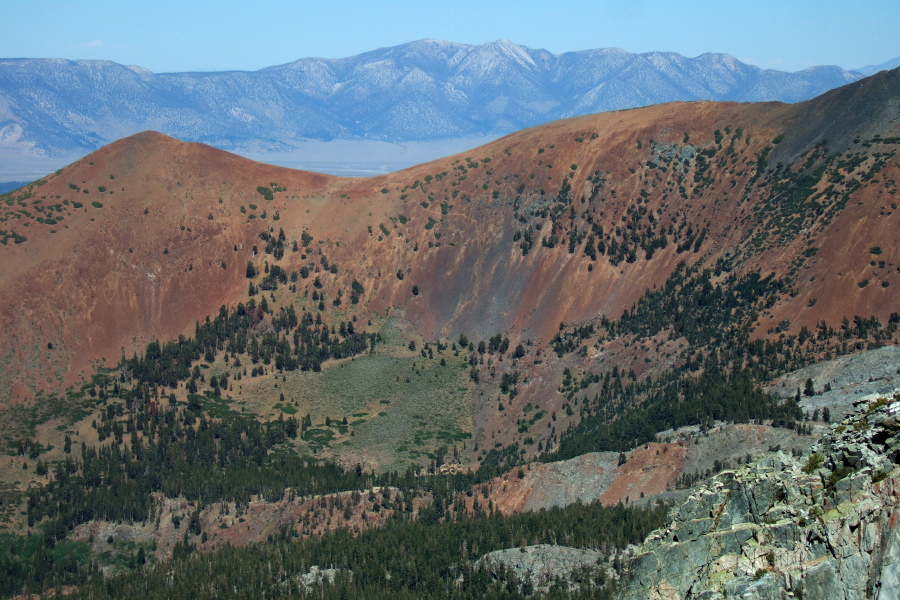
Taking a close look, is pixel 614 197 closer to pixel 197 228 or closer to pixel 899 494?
pixel 197 228

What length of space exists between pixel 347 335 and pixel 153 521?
188ft

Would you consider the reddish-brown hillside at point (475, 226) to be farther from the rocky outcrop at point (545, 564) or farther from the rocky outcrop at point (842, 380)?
the rocky outcrop at point (545, 564)

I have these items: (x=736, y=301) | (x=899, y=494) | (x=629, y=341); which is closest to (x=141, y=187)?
(x=629, y=341)

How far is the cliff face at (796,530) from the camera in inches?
1271

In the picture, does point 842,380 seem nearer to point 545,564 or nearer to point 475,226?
point 545,564

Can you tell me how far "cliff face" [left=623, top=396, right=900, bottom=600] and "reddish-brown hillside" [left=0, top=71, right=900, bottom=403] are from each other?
99.8 meters

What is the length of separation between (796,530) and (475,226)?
153 m

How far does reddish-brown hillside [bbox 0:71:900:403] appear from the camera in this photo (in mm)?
153625

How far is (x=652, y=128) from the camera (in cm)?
18662

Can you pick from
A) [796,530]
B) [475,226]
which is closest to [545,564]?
[796,530]

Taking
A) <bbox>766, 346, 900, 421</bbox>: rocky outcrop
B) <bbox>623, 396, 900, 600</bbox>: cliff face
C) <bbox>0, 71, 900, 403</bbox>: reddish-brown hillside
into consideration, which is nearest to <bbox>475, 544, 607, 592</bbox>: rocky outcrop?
<bbox>766, 346, 900, 421</bbox>: rocky outcrop

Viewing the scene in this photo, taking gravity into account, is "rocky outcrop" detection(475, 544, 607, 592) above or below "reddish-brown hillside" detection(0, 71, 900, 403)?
below

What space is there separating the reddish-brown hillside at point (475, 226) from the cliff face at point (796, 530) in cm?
9979

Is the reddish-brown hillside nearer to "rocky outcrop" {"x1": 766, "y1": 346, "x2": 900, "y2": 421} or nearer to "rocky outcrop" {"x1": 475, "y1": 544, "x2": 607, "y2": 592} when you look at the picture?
"rocky outcrop" {"x1": 766, "y1": 346, "x2": 900, "y2": 421}
